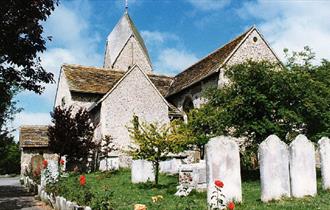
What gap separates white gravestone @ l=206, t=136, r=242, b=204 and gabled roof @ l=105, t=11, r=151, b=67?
38.8 metres

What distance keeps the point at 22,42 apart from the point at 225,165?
28.1 ft

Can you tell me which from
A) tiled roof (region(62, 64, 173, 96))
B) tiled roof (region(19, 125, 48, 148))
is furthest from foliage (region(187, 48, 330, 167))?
tiled roof (region(19, 125, 48, 148))

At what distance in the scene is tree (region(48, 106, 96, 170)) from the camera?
26156 millimetres

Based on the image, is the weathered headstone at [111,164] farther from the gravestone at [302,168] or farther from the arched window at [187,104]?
the gravestone at [302,168]

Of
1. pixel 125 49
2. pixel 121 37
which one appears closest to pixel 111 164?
pixel 125 49

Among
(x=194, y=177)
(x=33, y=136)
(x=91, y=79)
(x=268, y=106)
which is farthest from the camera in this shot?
(x=33, y=136)

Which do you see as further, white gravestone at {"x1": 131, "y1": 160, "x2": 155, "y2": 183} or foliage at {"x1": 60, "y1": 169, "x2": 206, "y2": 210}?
white gravestone at {"x1": 131, "y1": 160, "x2": 155, "y2": 183}

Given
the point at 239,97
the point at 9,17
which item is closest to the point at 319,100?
the point at 239,97

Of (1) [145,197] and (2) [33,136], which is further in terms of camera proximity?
(2) [33,136]

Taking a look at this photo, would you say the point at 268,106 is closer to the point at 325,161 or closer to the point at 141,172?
the point at 325,161

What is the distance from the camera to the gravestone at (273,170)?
433 inches

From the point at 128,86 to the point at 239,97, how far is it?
14.4 meters

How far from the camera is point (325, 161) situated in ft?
43.9

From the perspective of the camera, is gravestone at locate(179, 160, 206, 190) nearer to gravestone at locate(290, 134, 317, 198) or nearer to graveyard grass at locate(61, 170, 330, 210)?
graveyard grass at locate(61, 170, 330, 210)
